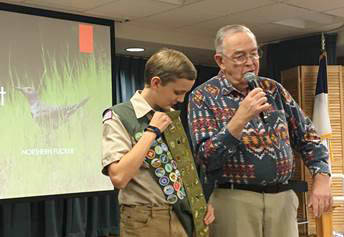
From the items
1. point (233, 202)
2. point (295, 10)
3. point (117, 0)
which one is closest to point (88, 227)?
point (117, 0)

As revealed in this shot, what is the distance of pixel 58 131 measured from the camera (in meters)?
4.36

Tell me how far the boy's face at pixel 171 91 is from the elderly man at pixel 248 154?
4.0 inches

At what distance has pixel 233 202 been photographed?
165cm

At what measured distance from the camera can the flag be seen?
4.84 metres

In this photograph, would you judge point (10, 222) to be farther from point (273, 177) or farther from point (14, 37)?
point (273, 177)

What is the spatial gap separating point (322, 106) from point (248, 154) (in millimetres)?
3501

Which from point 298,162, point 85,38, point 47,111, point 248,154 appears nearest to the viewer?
point 248,154

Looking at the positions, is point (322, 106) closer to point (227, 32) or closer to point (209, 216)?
point (227, 32)

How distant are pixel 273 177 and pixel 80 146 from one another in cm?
309

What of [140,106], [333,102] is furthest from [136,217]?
[333,102]

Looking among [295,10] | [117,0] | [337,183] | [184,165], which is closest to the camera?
[184,165]

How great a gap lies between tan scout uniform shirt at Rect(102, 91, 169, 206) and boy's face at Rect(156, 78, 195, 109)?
15 centimetres

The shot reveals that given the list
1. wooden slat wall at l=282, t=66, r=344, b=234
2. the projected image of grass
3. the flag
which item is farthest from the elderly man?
wooden slat wall at l=282, t=66, r=344, b=234

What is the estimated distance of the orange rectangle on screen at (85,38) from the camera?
14.8ft
